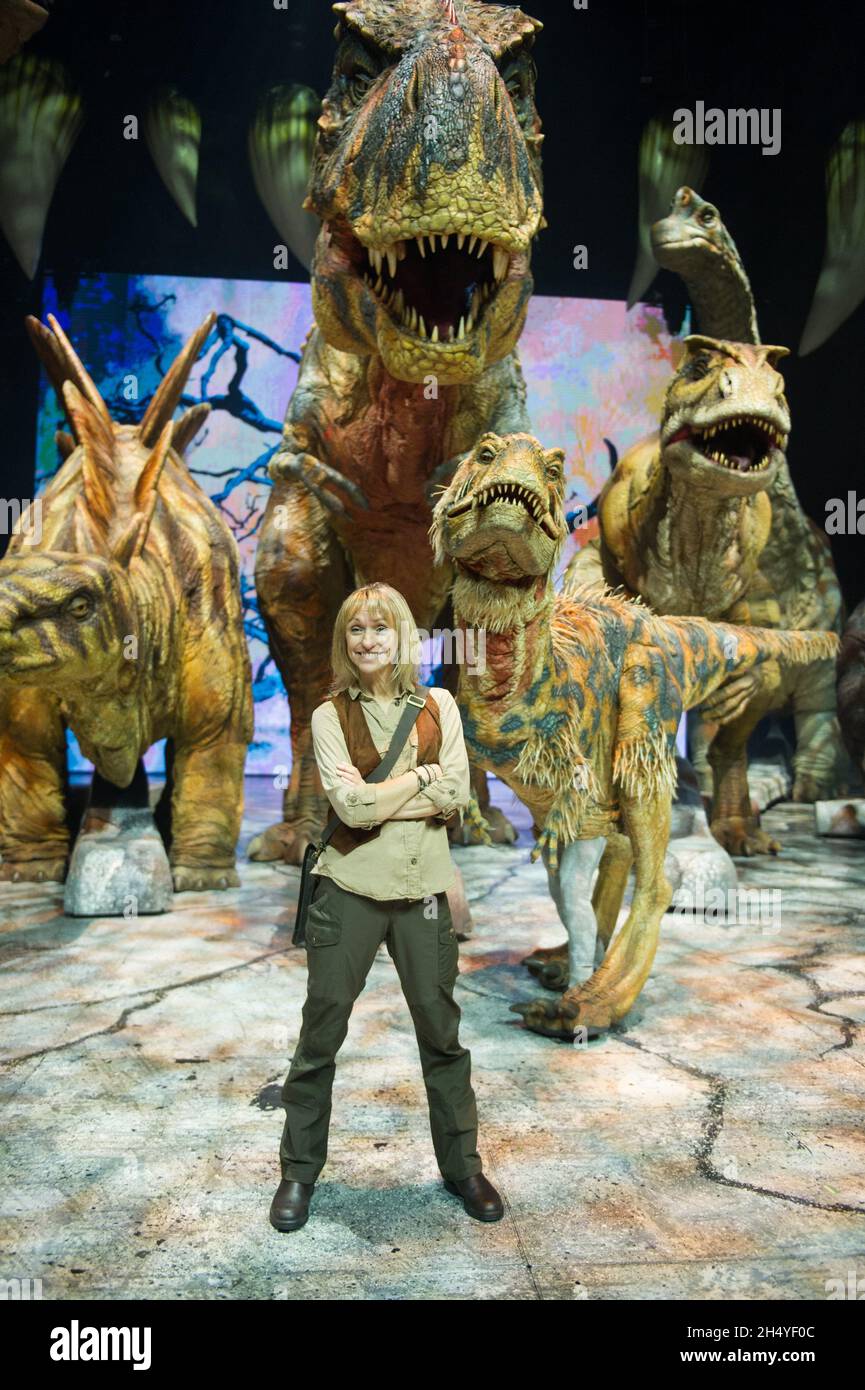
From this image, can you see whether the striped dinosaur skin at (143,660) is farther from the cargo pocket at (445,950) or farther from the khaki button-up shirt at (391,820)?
the cargo pocket at (445,950)

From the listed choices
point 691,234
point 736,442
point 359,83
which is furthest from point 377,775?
point 691,234

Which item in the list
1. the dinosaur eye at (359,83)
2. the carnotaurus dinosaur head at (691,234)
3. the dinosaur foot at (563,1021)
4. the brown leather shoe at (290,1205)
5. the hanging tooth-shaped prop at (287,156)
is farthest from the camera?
A: the hanging tooth-shaped prop at (287,156)

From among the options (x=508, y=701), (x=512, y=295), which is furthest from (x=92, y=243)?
(x=508, y=701)

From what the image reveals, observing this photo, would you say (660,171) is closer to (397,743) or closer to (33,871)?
(33,871)

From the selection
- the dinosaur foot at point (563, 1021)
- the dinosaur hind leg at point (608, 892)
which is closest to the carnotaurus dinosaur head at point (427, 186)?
the dinosaur hind leg at point (608, 892)

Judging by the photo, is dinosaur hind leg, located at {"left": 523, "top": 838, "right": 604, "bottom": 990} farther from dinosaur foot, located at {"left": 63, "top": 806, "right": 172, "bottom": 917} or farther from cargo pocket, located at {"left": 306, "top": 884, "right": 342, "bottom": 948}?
dinosaur foot, located at {"left": 63, "top": 806, "right": 172, "bottom": 917}

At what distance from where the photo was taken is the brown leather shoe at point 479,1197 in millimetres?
1685

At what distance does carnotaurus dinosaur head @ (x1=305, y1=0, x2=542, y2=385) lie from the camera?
2.34 metres

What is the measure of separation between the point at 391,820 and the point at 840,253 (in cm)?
493

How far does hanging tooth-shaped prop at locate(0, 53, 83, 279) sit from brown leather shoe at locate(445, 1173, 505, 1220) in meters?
→ 5.35

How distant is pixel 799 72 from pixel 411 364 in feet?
11.0

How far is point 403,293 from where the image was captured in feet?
8.65

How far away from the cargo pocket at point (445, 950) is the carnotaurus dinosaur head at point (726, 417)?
84.8 inches
